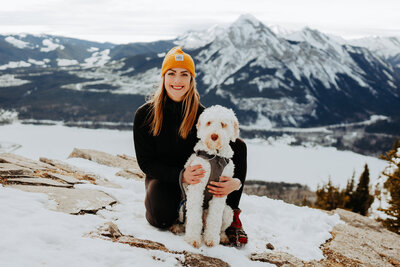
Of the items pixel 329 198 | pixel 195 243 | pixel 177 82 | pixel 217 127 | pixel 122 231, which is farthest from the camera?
pixel 329 198

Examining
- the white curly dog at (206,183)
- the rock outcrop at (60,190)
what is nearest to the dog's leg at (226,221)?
the white curly dog at (206,183)

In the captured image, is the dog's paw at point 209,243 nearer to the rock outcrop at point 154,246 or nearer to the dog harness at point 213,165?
the rock outcrop at point 154,246

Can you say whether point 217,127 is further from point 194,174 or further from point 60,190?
point 60,190

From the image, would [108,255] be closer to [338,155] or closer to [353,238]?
[353,238]

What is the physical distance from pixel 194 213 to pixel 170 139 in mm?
1330

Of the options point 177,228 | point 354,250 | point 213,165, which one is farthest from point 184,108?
point 354,250

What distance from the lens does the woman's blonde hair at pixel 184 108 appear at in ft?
16.4

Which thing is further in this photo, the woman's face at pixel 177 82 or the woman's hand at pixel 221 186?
the woman's face at pixel 177 82

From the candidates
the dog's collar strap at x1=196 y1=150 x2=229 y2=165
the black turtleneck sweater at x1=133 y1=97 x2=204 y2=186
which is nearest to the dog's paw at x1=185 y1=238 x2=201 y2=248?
the black turtleneck sweater at x1=133 y1=97 x2=204 y2=186

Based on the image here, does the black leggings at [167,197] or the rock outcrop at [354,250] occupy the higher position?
the black leggings at [167,197]

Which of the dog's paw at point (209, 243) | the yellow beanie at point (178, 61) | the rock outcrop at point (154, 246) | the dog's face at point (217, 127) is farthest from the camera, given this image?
the yellow beanie at point (178, 61)

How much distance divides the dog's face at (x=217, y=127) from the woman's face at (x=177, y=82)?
76 cm

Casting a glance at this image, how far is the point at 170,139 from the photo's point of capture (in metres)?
5.12

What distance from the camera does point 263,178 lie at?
390 feet
